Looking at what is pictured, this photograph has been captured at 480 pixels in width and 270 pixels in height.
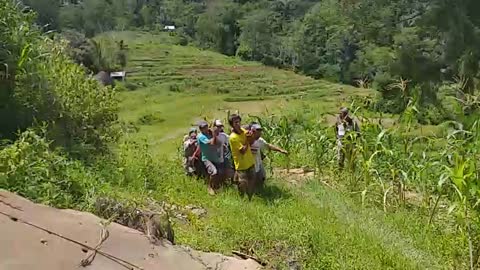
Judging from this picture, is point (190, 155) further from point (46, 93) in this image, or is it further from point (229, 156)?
point (46, 93)

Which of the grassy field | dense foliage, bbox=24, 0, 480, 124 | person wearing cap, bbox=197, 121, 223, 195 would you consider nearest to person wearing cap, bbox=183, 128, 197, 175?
the grassy field

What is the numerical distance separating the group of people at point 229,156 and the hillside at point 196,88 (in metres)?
17.7

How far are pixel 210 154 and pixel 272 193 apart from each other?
0.93 metres

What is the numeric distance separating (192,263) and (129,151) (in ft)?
13.9

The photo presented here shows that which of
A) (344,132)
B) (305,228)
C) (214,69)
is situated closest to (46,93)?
(305,228)

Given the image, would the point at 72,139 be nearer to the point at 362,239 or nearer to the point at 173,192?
the point at 173,192

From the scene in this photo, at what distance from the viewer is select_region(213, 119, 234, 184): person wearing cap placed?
7874 mm

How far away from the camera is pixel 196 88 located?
1761 inches

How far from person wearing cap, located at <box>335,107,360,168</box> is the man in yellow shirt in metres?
1.72

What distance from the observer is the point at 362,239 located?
5.73 metres

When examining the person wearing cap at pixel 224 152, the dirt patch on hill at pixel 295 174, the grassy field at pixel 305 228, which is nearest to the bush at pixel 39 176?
the grassy field at pixel 305 228

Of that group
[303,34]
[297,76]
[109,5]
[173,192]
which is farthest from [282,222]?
[109,5]

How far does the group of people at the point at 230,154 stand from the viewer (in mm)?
7457

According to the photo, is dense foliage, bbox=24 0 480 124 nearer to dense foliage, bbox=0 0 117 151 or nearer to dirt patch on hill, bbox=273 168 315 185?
dirt patch on hill, bbox=273 168 315 185
